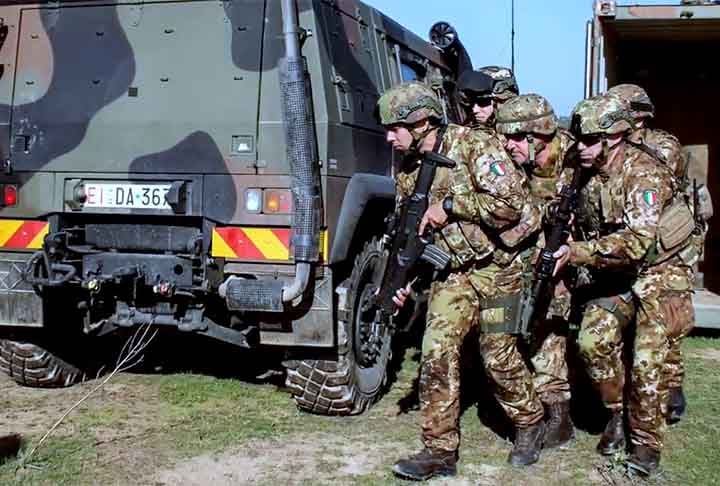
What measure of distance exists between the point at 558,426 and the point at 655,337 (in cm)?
76

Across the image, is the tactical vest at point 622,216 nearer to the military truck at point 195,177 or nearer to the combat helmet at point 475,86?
the military truck at point 195,177

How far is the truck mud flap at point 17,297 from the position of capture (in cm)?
497

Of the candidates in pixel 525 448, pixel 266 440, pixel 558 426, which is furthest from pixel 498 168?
pixel 266 440

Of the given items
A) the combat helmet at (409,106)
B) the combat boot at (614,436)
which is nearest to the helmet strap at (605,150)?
the combat helmet at (409,106)

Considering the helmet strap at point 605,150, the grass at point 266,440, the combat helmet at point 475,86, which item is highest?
the combat helmet at point 475,86

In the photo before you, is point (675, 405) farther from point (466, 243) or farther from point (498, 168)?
point (498, 168)

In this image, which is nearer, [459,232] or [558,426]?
[459,232]

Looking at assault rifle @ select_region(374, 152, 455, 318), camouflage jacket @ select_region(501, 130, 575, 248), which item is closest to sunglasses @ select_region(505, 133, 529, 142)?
camouflage jacket @ select_region(501, 130, 575, 248)

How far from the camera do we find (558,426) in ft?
15.6

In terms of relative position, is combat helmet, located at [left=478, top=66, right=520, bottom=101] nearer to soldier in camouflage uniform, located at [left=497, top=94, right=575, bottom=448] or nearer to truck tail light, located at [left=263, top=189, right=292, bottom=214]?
soldier in camouflage uniform, located at [left=497, top=94, right=575, bottom=448]

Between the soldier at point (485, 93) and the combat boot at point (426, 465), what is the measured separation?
2.44 metres

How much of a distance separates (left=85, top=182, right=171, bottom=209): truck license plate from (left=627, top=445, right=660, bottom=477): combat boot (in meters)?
2.57

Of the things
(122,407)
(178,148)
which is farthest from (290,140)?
(122,407)

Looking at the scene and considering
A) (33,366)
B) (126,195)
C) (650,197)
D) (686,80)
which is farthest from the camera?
(686,80)
